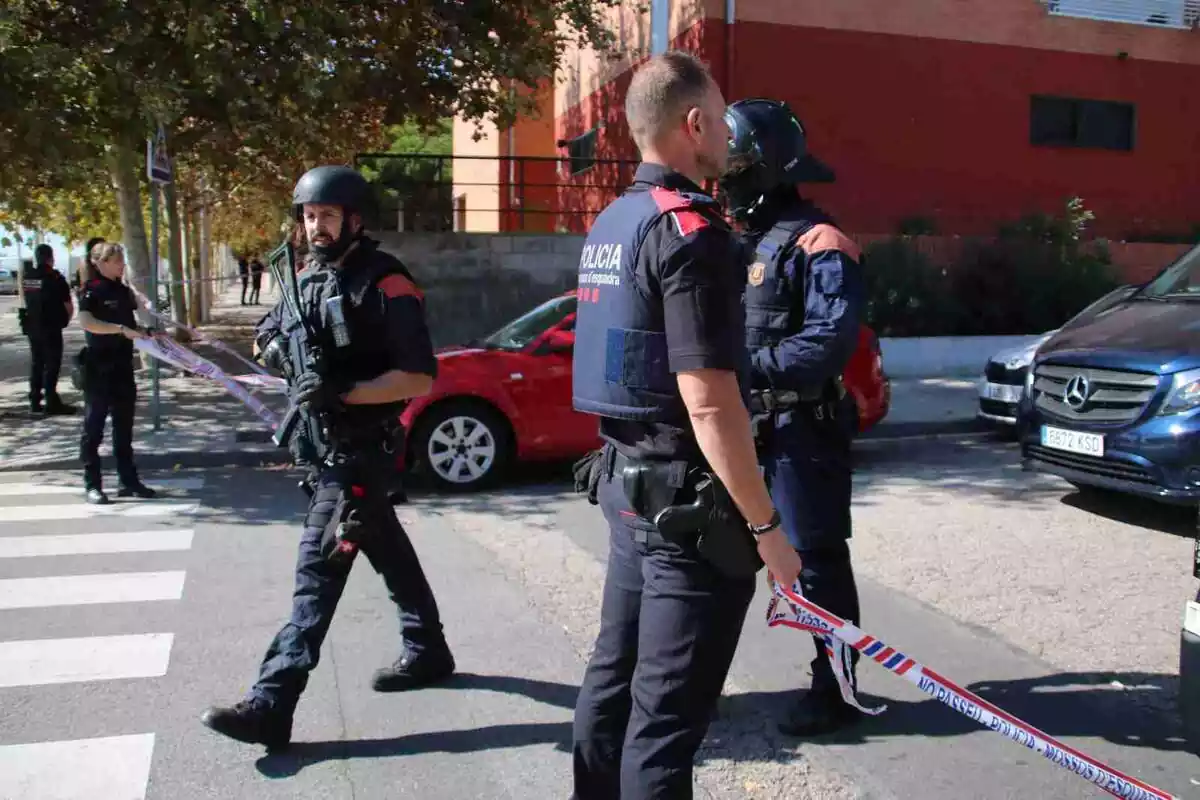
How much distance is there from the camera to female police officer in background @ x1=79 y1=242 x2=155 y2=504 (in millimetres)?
7435

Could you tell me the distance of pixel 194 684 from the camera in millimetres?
4203

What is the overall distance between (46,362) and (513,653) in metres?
9.40

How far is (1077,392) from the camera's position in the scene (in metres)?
6.59

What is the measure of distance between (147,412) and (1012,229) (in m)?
11.8

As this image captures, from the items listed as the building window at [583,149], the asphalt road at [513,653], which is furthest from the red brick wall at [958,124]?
the asphalt road at [513,653]

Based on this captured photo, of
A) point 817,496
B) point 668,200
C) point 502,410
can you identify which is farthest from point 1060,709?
point 502,410

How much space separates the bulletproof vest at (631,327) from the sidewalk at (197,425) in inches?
249

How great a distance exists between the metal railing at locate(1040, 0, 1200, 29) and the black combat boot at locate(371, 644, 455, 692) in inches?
612

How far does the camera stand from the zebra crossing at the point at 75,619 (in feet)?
11.5

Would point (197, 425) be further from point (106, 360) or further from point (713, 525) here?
point (713, 525)

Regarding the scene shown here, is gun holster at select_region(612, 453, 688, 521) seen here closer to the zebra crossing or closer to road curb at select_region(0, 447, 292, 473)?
the zebra crossing

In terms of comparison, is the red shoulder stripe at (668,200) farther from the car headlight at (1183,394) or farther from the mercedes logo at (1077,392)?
the mercedes logo at (1077,392)

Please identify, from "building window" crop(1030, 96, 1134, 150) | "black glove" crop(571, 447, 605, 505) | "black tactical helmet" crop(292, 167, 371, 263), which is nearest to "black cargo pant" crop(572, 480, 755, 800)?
"black glove" crop(571, 447, 605, 505)

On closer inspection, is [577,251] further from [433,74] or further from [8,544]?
[8,544]
